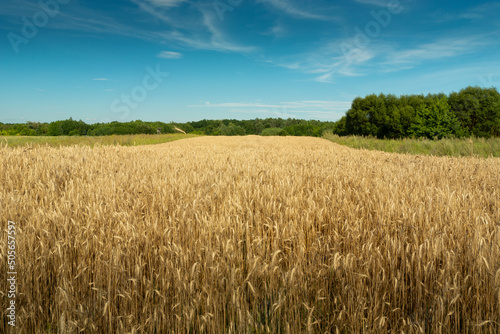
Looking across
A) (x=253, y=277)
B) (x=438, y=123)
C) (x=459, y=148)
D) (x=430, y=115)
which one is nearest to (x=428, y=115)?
(x=430, y=115)

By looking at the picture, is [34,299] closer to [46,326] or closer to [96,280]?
[46,326]

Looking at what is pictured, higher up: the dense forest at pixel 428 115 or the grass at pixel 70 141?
the dense forest at pixel 428 115

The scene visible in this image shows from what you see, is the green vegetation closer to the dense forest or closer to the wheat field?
the dense forest

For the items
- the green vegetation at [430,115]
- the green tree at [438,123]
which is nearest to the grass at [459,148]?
the green vegetation at [430,115]

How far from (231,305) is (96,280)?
44.1 inches

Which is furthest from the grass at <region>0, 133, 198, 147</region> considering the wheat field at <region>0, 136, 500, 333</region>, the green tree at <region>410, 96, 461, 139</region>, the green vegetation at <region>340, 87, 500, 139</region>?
the green tree at <region>410, 96, 461, 139</region>

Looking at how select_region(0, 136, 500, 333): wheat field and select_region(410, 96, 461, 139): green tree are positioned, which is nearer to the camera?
select_region(0, 136, 500, 333): wheat field

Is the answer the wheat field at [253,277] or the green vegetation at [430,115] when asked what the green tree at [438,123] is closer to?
the green vegetation at [430,115]

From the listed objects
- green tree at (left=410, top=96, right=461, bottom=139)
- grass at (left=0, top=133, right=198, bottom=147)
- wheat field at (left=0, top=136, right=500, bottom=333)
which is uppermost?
green tree at (left=410, top=96, right=461, bottom=139)

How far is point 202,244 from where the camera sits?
2.62m

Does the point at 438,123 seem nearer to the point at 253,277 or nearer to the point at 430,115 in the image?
the point at 430,115

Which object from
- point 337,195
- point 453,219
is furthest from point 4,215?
point 453,219

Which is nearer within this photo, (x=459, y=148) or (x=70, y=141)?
(x=459, y=148)

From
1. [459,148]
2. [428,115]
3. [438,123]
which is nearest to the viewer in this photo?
[459,148]
